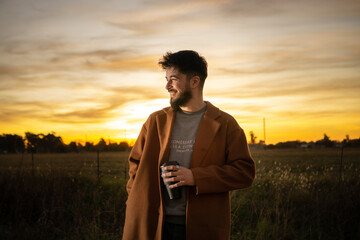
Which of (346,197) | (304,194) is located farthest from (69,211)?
(346,197)

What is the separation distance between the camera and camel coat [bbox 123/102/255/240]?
2.35 m

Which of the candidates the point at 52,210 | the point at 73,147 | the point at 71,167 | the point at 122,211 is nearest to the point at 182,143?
the point at 122,211

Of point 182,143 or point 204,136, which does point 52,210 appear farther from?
point 204,136

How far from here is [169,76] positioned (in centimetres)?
260

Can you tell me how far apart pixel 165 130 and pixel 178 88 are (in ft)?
1.16

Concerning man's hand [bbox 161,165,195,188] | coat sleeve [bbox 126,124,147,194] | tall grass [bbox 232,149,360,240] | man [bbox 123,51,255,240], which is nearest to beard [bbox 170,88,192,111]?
man [bbox 123,51,255,240]

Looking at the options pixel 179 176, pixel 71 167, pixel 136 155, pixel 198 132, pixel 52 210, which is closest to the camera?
pixel 179 176

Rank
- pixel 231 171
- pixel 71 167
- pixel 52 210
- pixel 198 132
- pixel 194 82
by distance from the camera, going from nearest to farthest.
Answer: pixel 231 171
pixel 198 132
pixel 194 82
pixel 52 210
pixel 71 167

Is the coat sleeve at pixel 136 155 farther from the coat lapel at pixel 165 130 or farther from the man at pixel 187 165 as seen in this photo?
the coat lapel at pixel 165 130

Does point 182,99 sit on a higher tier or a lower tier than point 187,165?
higher

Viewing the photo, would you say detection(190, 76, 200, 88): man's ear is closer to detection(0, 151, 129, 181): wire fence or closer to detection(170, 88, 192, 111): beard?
detection(170, 88, 192, 111): beard

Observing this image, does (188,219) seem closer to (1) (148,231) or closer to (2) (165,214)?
(2) (165,214)

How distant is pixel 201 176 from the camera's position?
229 cm

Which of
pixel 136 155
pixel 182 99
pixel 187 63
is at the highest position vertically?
pixel 187 63
